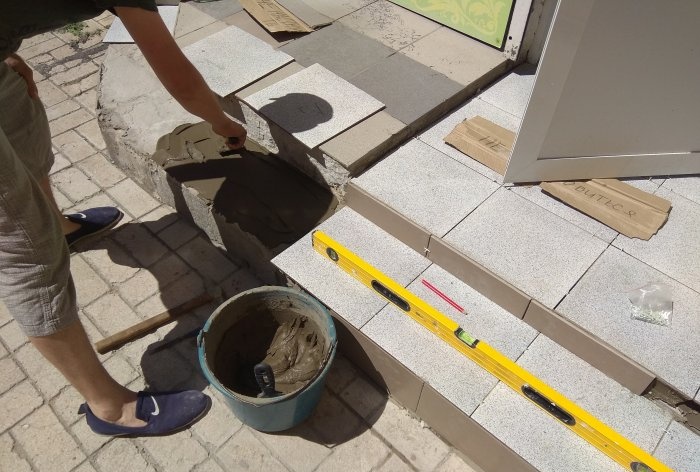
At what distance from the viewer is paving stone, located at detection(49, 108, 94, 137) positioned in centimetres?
474

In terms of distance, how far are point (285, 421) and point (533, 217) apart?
6.36ft

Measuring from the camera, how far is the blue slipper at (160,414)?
287cm

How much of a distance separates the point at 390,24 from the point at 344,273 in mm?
2532

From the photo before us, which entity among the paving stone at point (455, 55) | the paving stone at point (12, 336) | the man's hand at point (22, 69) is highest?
the man's hand at point (22, 69)

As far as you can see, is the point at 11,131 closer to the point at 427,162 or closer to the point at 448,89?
the point at 427,162

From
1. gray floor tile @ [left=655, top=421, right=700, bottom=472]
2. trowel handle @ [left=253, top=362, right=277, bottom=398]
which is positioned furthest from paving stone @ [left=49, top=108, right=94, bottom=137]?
gray floor tile @ [left=655, top=421, right=700, bottom=472]

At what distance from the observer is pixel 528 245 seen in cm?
317

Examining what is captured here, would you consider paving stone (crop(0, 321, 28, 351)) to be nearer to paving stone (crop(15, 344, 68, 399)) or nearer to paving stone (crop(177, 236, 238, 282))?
paving stone (crop(15, 344, 68, 399))

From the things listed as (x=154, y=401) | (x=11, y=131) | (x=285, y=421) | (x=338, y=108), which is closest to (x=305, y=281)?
(x=285, y=421)

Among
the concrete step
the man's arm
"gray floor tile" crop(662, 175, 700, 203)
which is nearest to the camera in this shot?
the man's arm

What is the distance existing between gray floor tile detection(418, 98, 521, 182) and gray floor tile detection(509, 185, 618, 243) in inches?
8.5

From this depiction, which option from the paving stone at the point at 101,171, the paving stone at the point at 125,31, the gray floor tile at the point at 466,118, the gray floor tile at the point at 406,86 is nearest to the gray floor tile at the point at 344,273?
the gray floor tile at the point at 466,118

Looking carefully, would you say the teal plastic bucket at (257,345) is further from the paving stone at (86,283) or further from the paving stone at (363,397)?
the paving stone at (86,283)

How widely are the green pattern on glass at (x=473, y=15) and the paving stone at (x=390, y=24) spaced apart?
0.10 m
